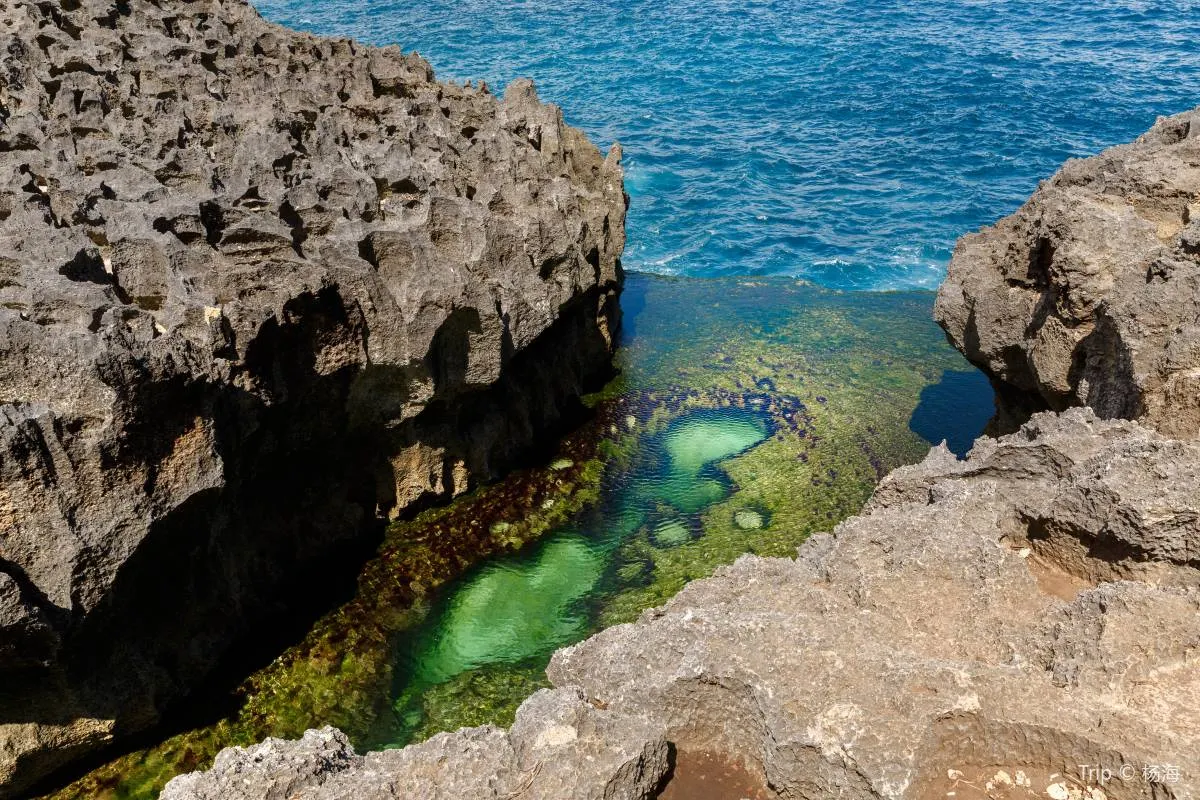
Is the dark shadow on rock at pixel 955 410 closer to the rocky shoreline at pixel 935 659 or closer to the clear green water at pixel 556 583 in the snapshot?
the clear green water at pixel 556 583

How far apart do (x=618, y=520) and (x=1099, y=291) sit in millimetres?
6225

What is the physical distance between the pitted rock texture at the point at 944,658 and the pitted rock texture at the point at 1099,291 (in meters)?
1.07

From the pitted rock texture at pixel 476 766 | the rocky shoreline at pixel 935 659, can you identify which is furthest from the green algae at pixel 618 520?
the pitted rock texture at pixel 476 766

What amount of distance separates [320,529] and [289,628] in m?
1.30

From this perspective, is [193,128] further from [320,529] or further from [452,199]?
[320,529]

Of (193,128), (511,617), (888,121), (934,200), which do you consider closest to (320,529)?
(511,617)

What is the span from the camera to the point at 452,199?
11289mm

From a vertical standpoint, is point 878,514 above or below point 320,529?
above

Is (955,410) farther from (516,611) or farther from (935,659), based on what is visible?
(935,659)

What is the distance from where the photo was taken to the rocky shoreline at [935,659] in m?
4.45

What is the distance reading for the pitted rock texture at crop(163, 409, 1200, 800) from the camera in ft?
14.8

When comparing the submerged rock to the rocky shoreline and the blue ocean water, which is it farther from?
the blue ocean water

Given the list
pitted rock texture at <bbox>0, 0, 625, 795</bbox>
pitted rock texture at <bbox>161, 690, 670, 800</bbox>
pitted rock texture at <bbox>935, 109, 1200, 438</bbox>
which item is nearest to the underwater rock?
pitted rock texture at <bbox>0, 0, 625, 795</bbox>

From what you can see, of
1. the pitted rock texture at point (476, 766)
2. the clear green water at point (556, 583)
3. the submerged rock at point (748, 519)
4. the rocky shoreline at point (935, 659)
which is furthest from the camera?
the submerged rock at point (748, 519)
